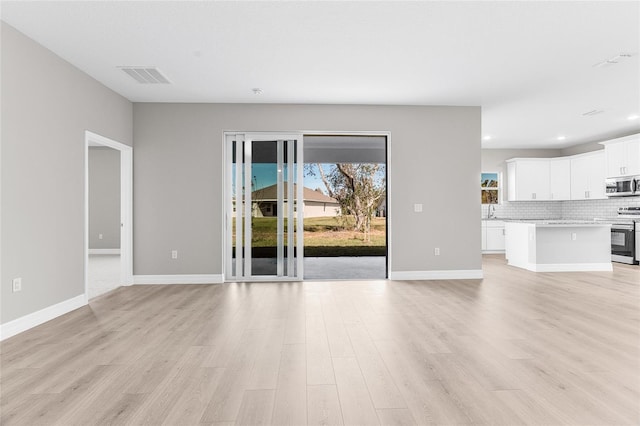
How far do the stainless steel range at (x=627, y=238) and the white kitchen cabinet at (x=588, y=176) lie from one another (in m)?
0.72

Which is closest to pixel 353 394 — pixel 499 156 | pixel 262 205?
pixel 262 205

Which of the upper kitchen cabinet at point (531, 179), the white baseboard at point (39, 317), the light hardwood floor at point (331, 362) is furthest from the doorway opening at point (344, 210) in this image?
the white baseboard at point (39, 317)

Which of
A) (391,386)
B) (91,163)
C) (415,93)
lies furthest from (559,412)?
(91,163)

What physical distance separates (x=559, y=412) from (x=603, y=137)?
338 inches

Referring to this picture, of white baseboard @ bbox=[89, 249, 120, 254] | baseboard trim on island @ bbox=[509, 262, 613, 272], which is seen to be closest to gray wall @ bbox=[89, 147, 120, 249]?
white baseboard @ bbox=[89, 249, 120, 254]

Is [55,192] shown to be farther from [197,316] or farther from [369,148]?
[369,148]

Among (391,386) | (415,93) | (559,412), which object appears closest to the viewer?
(559,412)

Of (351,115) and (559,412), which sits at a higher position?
(351,115)

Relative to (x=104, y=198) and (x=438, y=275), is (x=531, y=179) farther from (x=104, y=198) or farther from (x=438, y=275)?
(x=104, y=198)

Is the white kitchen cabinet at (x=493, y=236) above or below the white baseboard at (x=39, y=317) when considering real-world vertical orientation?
above

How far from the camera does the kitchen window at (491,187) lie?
980cm

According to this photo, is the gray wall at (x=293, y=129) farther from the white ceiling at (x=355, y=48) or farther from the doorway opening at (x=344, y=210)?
the doorway opening at (x=344, y=210)

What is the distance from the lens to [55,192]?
3918 mm

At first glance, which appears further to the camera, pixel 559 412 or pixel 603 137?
pixel 603 137
